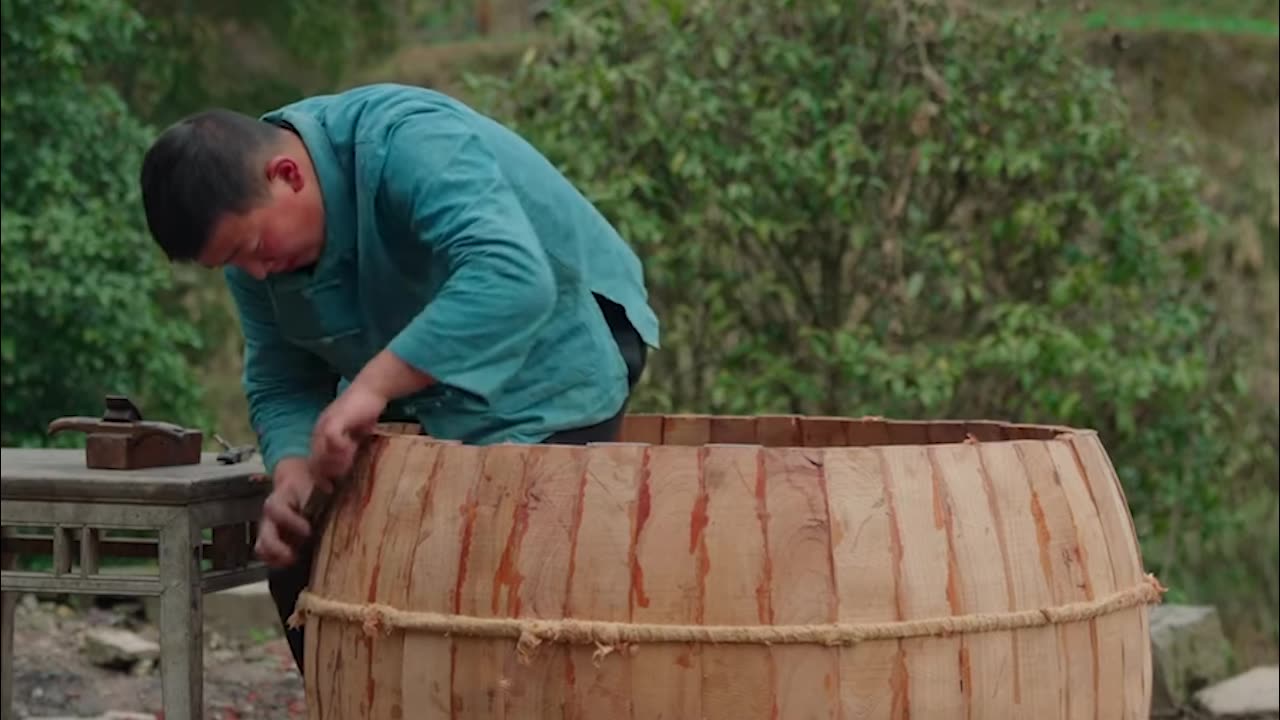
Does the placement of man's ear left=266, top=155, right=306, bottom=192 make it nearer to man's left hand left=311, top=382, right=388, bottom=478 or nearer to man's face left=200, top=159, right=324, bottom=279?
man's face left=200, top=159, right=324, bottom=279

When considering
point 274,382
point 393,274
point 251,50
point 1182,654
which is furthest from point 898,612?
point 251,50

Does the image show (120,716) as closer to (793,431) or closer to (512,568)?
(793,431)

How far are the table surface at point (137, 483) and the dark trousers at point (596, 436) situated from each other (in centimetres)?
44

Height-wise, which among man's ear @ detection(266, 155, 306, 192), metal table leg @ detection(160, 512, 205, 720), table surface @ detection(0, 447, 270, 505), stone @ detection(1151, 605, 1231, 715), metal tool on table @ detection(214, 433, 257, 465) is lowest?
stone @ detection(1151, 605, 1231, 715)

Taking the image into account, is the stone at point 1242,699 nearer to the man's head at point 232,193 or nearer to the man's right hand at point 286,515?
the man's right hand at point 286,515

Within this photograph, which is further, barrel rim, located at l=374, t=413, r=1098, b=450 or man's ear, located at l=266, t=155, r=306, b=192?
barrel rim, located at l=374, t=413, r=1098, b=450

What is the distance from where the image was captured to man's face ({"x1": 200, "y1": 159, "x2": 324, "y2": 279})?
9.05ft

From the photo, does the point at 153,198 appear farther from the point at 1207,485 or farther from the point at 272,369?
the point at 1207,485

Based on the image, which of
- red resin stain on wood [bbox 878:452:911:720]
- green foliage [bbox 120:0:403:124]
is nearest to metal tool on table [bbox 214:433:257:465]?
red resin stain on wood [bbox 878:452:911:720]

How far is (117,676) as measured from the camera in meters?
6.07

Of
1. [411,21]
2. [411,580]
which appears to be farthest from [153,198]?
[411,21]

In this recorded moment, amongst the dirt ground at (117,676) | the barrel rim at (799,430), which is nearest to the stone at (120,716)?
the dirt ground at (117,676)

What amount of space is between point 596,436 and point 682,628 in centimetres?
61

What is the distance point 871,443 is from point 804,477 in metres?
1.14
